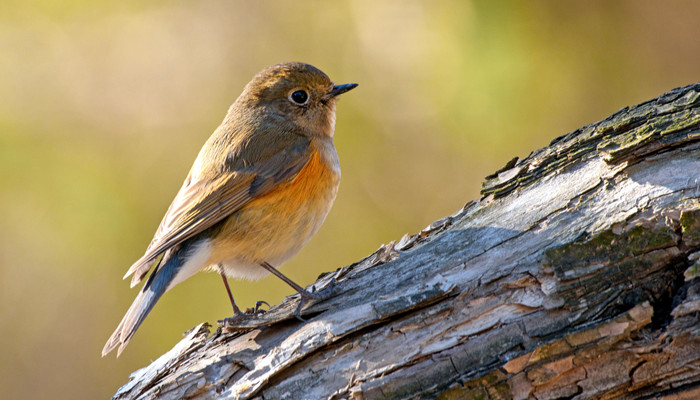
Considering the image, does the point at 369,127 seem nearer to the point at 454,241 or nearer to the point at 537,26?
the point at 537,26

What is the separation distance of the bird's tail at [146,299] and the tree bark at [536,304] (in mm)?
282

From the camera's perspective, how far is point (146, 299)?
3098 millimetres

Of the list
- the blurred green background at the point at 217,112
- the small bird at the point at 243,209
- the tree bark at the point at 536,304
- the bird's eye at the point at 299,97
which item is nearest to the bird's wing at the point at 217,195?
the small bird at the point at 243,209

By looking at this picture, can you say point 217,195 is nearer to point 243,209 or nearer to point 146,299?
point 243,209

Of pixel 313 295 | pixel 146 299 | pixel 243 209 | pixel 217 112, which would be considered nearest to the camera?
pixel 313 295

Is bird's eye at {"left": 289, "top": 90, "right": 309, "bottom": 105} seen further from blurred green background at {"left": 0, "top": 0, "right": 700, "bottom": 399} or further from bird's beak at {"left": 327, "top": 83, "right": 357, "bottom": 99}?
blurred green background at {"left": 0, "top": 0, "right": 700, "bottom": 399}

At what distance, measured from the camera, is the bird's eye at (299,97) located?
4062 millimetres

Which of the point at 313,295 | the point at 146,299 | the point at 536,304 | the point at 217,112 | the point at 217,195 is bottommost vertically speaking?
the point at 536,304

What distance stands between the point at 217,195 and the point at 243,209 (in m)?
0.16

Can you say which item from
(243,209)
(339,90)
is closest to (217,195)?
(243,209)

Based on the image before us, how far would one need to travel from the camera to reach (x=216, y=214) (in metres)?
3.31

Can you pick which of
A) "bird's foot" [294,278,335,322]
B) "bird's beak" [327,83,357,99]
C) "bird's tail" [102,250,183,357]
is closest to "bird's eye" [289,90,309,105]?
"bird's beak" [327,83,357,99]

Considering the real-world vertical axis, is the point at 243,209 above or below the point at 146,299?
above

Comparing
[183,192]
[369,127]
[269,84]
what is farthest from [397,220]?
[183,192]
